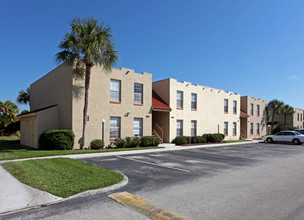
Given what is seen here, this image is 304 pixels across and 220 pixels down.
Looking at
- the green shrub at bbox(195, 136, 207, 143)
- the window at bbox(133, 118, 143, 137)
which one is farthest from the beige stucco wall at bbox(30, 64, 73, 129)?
the green shrub at bbox(195, 136, 207, 143)

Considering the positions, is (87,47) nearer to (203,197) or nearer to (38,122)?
(38,122)

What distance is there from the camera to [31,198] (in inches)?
216

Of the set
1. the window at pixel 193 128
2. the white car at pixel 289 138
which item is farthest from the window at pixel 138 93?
the white car at pixel 289 138

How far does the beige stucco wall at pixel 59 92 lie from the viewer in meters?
16.4

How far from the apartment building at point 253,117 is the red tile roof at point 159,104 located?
635 inches

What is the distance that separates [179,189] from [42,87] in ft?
64.5

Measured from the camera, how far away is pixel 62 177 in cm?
731

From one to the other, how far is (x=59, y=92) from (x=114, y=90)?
A: 15.2 feet

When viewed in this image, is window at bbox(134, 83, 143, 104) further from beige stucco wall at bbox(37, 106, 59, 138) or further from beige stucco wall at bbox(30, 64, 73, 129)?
beige stucco wall at bbox(37, 106, 59, 138)

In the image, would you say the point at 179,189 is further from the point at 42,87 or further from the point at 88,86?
the point at 42,87

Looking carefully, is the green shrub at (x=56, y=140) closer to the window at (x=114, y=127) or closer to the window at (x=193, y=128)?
the window at (x=114, y=127)

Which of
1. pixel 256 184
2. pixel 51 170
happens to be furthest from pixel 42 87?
pixel 256 184

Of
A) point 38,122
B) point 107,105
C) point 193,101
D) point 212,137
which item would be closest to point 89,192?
point 107,105

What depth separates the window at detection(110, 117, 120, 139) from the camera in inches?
709
